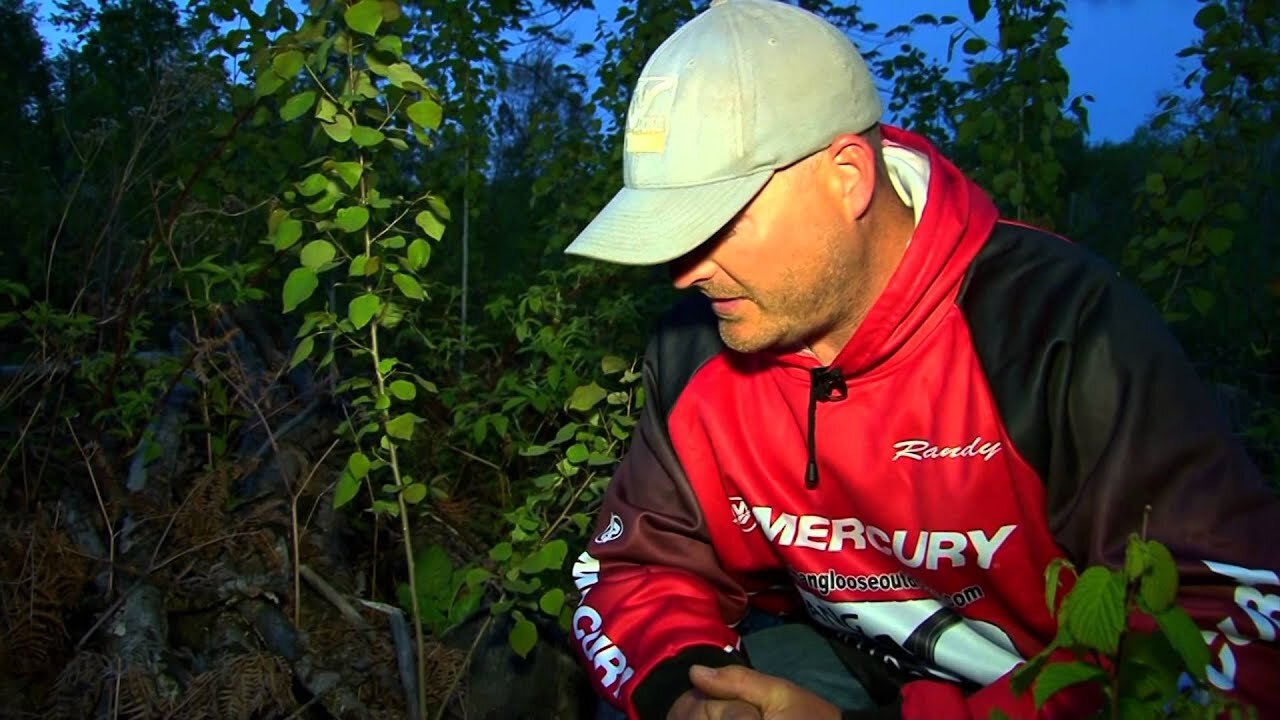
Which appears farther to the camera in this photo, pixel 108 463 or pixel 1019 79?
pixel 1019 79

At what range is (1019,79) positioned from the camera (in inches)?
170

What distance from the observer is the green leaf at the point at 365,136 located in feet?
8.27

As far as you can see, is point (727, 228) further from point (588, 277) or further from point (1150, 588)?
point (588, 277)

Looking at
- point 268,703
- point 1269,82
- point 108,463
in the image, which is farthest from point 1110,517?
point 1269,82

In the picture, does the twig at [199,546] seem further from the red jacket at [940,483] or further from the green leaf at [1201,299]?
the green leaf at [1201,299]

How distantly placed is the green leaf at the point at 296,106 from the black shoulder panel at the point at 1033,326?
142 cm

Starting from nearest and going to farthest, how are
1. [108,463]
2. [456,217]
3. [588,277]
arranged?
[108,463] < [588,277] < [456,217]

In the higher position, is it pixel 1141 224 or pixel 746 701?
pixel 1141 224

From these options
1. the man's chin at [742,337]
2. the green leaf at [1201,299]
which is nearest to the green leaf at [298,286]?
the man's chin at [742,337]

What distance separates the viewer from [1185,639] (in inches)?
48.0

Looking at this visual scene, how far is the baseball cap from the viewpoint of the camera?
76.9 inches

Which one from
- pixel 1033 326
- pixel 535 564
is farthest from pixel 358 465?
pixel 1033 326

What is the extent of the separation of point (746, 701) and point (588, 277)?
204 cm

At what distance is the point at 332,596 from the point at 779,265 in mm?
1683
